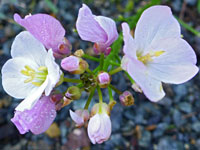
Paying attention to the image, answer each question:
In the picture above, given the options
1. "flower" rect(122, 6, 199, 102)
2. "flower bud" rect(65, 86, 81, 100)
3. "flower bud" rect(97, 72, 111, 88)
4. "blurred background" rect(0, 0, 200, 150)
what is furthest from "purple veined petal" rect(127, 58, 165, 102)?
"blurred background" rect(0, 0, 200, 150)

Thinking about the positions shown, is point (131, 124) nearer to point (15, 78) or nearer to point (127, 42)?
point (15, 78)

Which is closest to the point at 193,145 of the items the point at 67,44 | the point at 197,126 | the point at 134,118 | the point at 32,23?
the point at 197,126

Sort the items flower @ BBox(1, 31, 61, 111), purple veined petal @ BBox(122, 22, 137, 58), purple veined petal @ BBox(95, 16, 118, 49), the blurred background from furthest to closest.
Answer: the blurred background, flower @ BBox(1, 31, 61, 111), purple veined petal @ BBox(95, 16, 118, 49), purple veined petal @ BBox(122, 22, 137, 58)

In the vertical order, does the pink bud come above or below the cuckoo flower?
below

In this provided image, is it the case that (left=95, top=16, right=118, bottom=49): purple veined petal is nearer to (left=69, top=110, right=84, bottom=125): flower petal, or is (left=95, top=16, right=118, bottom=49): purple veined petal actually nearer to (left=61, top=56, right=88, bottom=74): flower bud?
(left=61, top=56, right=88, bottom=74): flower bud

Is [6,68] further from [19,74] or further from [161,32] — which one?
[161,32]

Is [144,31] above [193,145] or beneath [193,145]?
above

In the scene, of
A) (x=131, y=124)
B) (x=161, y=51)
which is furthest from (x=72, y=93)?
(x=131, y=124)
